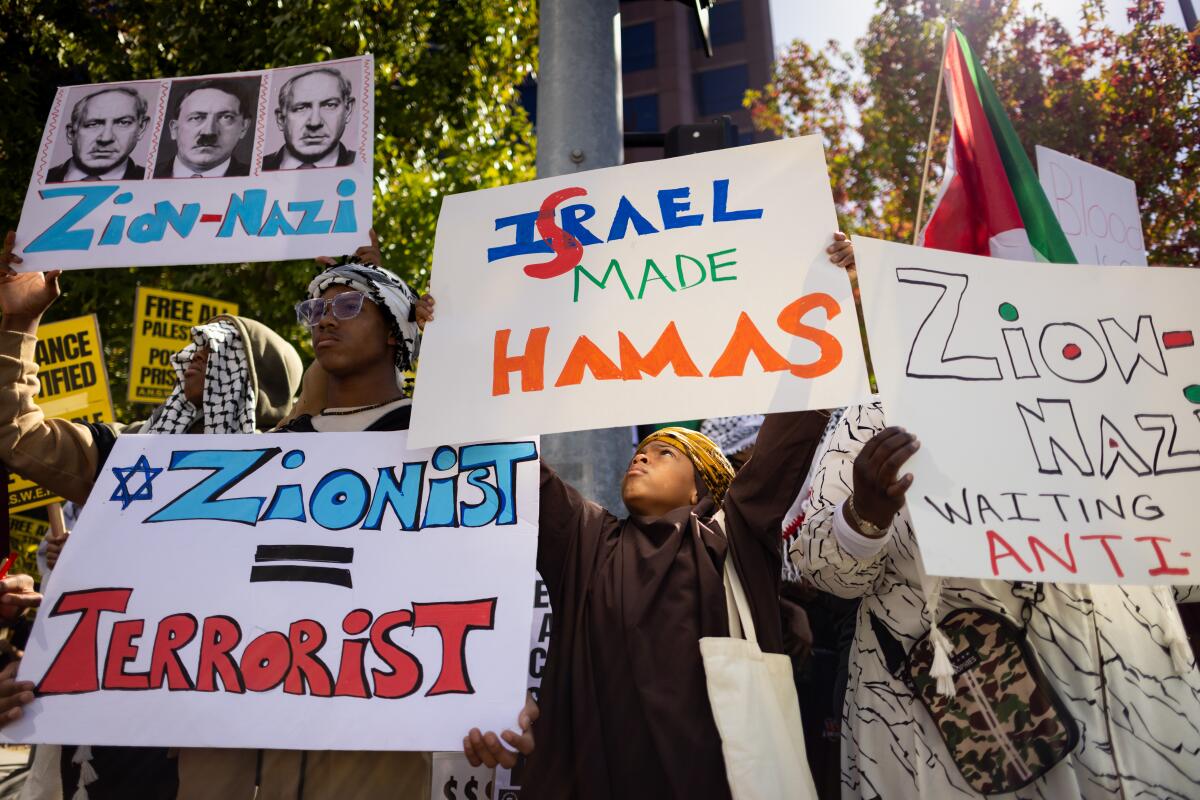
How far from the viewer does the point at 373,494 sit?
2.17 meters

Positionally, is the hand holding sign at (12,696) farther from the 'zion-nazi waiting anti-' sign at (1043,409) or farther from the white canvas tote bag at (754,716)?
the 'zion-nazi waiting anti-' sign at (1043,409)

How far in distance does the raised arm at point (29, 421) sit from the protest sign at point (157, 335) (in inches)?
126

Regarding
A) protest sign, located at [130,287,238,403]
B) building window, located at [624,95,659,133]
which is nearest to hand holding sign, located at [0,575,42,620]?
protest sign, located at [130,287,238,403]

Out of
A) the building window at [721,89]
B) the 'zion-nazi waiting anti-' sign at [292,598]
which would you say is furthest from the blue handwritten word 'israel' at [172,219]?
the building window at [721,89]

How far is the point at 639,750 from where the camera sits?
2018 millimetres

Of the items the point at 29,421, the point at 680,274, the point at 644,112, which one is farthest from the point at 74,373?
the point at 644,112

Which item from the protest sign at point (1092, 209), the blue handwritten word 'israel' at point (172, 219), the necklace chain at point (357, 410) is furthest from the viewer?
the protest sign at point (1092, 209)

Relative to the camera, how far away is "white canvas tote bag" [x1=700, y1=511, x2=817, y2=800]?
1879 mm

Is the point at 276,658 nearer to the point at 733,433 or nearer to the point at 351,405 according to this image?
the point at 351,405

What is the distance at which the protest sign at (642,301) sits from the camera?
2047mm

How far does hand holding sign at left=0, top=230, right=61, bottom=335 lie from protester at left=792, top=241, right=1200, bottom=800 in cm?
216

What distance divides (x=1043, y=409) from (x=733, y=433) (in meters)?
2.26

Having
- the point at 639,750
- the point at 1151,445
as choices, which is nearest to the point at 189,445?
the point at 639,750

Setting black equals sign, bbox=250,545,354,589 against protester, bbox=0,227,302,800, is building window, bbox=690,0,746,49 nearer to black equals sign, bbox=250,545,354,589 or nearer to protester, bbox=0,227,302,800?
protester, bbox=0,227,302,800
